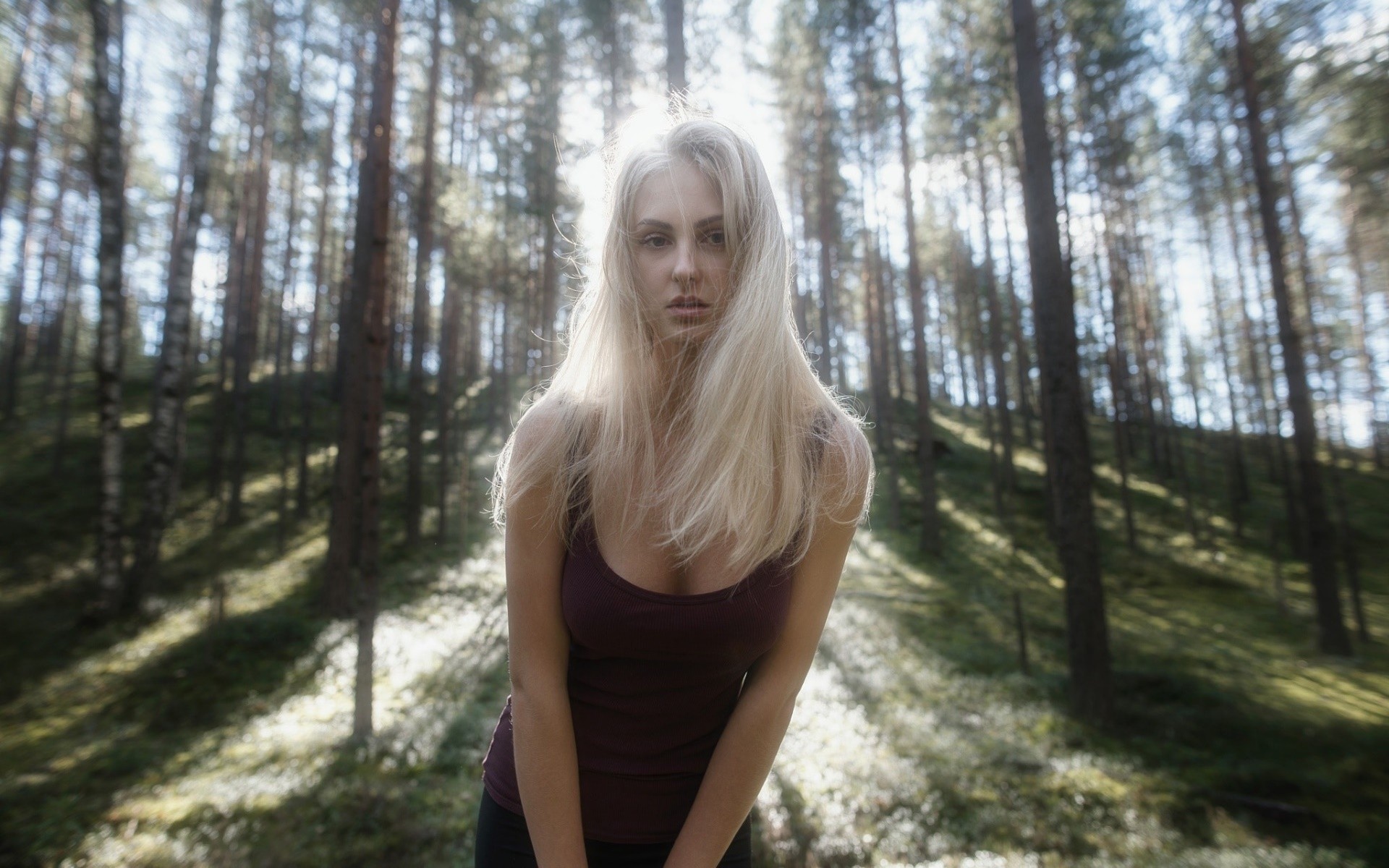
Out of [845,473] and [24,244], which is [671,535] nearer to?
[845,473]

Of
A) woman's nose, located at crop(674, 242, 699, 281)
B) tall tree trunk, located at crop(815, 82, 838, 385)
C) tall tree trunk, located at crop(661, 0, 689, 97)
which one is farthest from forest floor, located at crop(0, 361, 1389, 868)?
tall tree trunk, located at crop(661, 0, 689, 97)

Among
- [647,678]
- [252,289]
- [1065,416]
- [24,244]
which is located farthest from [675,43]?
[24,244]

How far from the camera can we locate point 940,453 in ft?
87.8

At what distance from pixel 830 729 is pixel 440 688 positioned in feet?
15.9

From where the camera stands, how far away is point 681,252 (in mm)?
1539

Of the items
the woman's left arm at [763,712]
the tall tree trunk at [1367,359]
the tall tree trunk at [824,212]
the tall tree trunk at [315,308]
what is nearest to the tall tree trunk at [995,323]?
the tall tree trunk at [824,212]

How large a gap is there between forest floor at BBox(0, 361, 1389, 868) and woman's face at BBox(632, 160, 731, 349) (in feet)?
16.9

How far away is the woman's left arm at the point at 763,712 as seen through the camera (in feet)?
4.67

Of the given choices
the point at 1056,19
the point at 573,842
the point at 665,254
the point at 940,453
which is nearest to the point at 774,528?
the point at 665,254

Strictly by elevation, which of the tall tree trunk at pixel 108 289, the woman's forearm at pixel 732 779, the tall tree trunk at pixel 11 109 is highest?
the tall tree trunk at pixel 11 109

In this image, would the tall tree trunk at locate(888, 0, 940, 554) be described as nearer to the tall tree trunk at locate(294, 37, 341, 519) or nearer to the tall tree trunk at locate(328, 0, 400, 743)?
the tall tree trunk at locate(328, 0, 400, 743)

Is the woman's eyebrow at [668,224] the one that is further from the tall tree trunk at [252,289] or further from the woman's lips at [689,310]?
the tall tree trunk at [252,289]

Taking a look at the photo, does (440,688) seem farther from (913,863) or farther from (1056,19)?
(1056,19)

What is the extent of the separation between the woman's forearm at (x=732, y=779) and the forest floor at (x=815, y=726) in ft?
14.9
